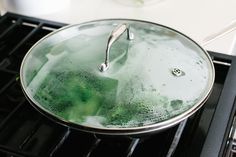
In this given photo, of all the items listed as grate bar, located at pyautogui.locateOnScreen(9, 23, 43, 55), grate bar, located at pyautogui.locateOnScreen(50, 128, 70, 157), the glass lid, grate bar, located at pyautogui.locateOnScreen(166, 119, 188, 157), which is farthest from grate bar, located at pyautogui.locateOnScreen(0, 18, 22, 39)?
grate bar, located at pyautogui.locateOnScreen(166, 119, 188, 157)

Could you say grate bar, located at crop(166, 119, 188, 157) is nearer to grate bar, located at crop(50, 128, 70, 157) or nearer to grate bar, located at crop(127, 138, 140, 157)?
grate bar, located at crop(127, 138, 140, 157)

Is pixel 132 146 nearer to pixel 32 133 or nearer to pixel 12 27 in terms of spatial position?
pixel 32 133

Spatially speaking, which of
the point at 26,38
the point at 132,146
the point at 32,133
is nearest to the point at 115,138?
the point at 132,146

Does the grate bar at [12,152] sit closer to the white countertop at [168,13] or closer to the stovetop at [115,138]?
the stovetop at [115,138]

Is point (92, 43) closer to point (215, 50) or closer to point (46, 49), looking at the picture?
point (46, 49)

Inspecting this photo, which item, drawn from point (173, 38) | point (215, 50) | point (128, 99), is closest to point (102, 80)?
point (128, 99)

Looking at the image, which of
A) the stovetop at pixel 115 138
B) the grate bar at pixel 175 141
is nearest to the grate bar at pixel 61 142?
the stovetop at pixel 115 138
